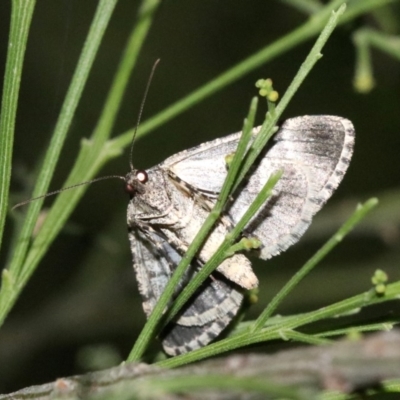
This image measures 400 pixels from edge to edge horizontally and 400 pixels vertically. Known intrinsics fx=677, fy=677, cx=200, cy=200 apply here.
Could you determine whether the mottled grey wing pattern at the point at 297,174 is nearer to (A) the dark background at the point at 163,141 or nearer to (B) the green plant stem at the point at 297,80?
(B) the green plant stem at the point at 297,80

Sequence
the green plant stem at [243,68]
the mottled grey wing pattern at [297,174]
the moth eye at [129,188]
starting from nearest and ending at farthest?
1. the mottled grey wing pattern at [297,174]
2. the moth eye at [129,188]
3. the green plant stem at [243,68]

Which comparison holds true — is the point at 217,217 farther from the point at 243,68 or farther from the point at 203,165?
the point at 243,68

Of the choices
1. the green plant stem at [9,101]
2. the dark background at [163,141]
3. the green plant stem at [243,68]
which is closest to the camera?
the green plant stem at [9,101]

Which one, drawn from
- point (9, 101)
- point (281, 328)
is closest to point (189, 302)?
point (281, 328)

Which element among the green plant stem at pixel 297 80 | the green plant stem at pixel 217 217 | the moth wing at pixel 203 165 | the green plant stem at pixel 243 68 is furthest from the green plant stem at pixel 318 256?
the green plant stem at pixel 243 68

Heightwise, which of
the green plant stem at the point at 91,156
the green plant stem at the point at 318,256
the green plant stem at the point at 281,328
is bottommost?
the green plant stem at the point at 281,328
